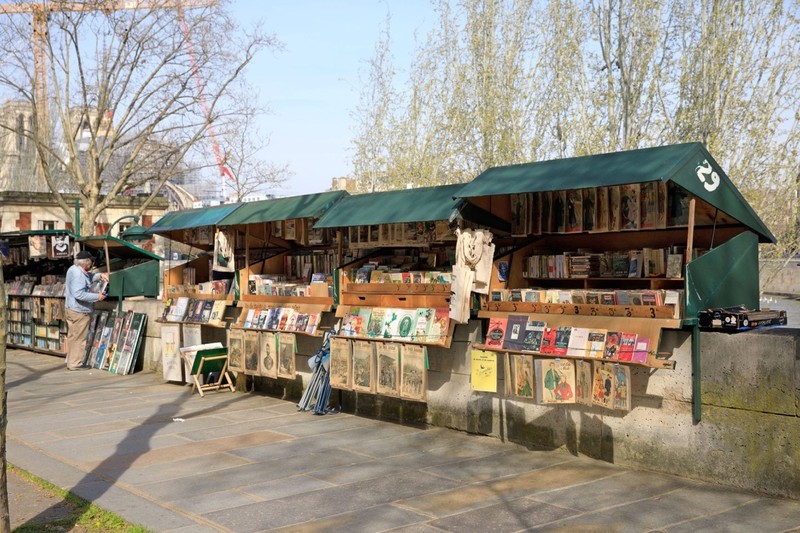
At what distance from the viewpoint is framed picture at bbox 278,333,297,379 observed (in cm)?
1166

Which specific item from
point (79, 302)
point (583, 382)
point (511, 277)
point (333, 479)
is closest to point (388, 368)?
point (511, 277)

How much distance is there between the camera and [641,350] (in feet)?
25.3

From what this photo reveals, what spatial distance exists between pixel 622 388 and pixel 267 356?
5847mm

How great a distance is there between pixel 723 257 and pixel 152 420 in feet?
23.9

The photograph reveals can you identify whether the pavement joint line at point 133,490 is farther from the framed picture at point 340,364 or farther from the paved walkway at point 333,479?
the framed picture at point 340,364

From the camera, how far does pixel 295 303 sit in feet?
39.4

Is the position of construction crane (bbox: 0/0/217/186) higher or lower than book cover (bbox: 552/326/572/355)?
higher

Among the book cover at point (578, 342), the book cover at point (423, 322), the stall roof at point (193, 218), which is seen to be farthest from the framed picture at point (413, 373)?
the stall roof at point (193, 218)

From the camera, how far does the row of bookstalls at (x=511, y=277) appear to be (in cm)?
786

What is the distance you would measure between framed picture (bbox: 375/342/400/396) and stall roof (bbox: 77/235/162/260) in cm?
809

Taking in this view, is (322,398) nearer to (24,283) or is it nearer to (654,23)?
(24,283)

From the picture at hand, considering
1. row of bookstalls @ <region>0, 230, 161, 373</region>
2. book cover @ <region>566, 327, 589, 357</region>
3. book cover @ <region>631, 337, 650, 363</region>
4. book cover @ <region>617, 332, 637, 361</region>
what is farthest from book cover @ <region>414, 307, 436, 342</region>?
row of bookstalls @ <region>0, 230, 161, 373</region>

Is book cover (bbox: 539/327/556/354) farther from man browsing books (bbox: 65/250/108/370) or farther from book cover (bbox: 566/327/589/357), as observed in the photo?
man browsing books (bbox: 65/250/108/370)

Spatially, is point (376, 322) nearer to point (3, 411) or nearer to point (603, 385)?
point (603, 385)
